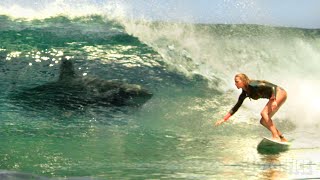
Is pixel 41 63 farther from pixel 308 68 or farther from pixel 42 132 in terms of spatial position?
pixel 308 68

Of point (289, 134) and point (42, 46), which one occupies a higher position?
point (42, 46)

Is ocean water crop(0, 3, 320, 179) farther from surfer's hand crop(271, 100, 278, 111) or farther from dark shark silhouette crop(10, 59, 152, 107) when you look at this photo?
surfer's hand crop(271, 100, 278, 111)

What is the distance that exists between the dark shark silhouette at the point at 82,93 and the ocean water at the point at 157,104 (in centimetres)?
19

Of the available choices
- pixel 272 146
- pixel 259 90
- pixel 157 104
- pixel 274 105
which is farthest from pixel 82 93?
pixel 272 146

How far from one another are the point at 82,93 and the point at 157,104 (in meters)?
1.80

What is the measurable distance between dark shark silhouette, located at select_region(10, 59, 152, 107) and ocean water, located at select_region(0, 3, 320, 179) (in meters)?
0.19

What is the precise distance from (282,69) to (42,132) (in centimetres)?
963

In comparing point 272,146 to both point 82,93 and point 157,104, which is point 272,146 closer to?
point 157,104

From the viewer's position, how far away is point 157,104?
1416cm

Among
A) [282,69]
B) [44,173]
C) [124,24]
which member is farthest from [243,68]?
[44,173]

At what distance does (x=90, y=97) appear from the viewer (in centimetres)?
1420

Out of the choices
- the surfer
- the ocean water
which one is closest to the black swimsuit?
the surfer

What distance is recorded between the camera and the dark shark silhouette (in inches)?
547

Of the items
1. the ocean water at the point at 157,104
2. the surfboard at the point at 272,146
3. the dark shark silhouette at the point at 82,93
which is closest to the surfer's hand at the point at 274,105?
the ocean water at the point at 157,104
